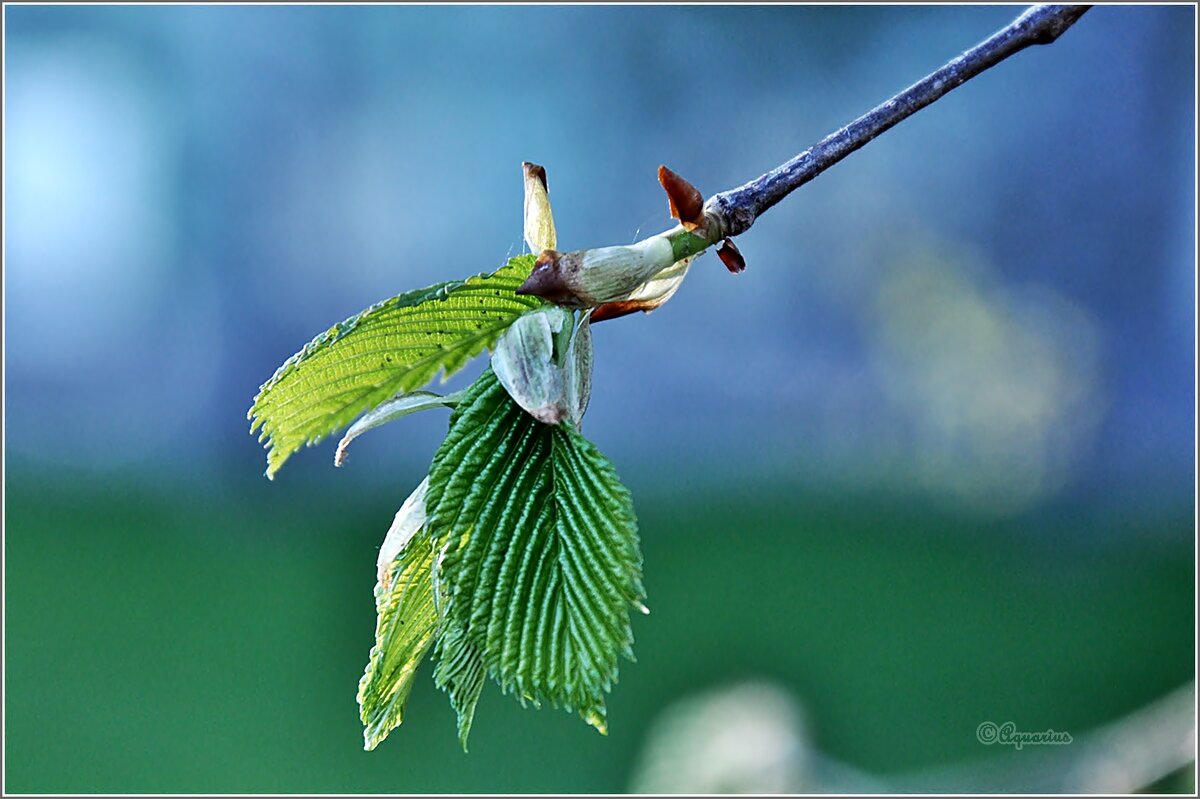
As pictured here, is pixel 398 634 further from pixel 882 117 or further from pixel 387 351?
pixel 882 117

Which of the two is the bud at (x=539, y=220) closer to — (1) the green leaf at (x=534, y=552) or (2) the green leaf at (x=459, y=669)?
(1) the green leaf at (x=534, y=552)


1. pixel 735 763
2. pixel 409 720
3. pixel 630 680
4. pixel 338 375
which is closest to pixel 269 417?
pixel 338 375

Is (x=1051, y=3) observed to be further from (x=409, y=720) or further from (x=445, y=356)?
(x=409, y=720)

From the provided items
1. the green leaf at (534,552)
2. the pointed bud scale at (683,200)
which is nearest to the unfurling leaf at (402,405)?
the green leaf at (534,552)

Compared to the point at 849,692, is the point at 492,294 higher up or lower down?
higher up

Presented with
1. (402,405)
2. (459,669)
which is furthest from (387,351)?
(459,669)

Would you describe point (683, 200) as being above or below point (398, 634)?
above

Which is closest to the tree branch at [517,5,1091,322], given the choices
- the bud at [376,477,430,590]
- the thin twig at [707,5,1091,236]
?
the thin twig at [707,5,1091,236]
